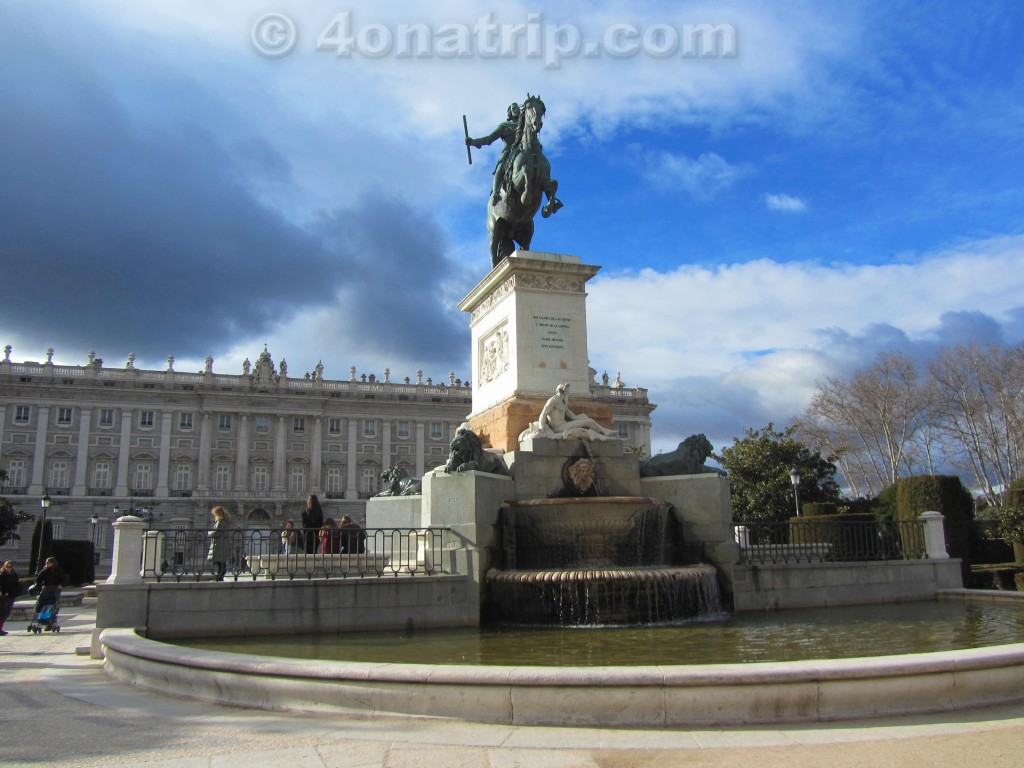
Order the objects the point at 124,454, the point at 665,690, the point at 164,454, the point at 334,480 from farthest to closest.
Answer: the point at 334,480, the point at 164,454, the point at 124,454, the point at 665,690

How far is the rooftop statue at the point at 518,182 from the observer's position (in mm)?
16484

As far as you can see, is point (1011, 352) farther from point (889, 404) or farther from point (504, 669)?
point (504, 669)

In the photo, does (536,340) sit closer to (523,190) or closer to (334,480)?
(523,190)

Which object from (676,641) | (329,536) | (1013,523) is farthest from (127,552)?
(1013,523)

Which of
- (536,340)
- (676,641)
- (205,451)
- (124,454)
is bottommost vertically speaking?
(676,641)

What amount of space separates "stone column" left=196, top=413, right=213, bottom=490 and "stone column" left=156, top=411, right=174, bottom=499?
9.80ft

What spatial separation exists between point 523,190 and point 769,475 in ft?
95.6

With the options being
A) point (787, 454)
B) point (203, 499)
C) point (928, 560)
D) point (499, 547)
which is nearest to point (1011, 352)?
point (787, 454)

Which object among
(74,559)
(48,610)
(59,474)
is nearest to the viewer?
(48,610)

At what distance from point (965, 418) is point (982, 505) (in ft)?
62.6

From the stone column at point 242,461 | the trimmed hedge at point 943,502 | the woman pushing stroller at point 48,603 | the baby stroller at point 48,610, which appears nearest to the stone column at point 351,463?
the stone column at point 242,461

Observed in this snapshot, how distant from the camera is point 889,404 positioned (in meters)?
46.0

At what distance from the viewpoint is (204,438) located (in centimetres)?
8606

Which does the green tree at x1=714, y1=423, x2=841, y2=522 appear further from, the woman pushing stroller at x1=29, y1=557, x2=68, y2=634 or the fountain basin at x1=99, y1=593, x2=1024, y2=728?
the fountain basin at x1=99, y1=593, x2=1024, y2=728
